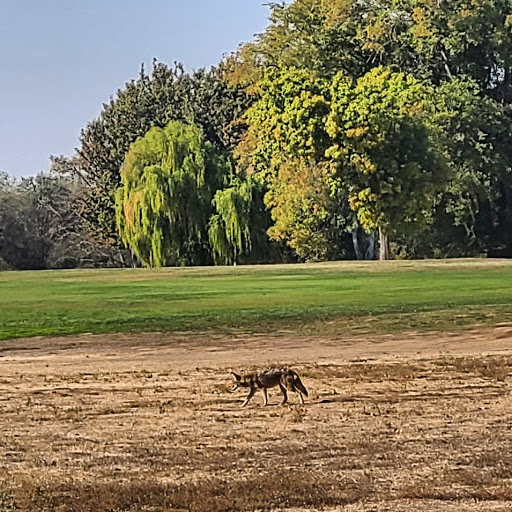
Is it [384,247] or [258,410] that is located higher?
[384,247]

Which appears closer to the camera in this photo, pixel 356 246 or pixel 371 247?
pixel 356 246

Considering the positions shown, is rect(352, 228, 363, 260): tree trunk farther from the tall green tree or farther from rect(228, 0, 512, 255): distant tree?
the tall green tree

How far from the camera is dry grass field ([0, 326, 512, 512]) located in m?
8.69

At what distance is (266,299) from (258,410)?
62.9ft

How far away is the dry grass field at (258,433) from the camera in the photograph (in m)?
8.69

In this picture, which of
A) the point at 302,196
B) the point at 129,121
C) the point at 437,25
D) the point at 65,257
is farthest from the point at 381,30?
the point at 65,257

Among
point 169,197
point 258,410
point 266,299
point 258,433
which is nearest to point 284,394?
point 258,410

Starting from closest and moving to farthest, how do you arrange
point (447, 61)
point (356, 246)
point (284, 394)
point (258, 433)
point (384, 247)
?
→ point (258, 433), point (284, 394), point (384, 247), point (447, 61), point (356, 246)

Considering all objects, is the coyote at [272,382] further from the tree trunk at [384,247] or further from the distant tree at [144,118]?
the distant tree at [144,118]

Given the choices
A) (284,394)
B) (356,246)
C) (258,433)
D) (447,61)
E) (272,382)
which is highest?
(447,61)

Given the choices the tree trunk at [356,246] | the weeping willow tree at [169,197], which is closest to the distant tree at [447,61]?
the tree trunk at [356,246]

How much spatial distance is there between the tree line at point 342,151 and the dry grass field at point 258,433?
32432 millimetres

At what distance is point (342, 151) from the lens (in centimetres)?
5094

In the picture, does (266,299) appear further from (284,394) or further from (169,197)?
(169,197)
